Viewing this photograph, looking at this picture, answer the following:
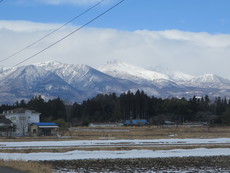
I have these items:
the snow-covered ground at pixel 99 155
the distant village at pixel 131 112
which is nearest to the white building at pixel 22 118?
the distant village at pixel 131 112

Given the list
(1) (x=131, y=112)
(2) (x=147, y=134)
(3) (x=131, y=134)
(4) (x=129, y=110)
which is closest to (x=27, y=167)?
(3) (x=131, y=134)

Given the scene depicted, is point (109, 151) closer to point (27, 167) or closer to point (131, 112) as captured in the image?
point (27, 167)

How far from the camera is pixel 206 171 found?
25859 millimetres

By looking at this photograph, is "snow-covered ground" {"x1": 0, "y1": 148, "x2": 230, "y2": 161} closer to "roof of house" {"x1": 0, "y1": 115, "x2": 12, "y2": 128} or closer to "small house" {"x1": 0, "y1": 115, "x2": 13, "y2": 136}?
"small house" {"x1": 0, "y1": 115, "x2": 13, "y2": 136}

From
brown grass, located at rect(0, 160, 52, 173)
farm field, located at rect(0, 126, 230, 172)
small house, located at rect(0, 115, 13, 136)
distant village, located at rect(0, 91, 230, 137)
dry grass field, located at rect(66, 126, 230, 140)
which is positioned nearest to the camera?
brown grass, located at rect(0, 160, 52, 173)

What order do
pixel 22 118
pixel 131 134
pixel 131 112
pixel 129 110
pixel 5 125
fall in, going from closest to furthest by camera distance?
pixel 131 134
pixel 5 125
pixel 22 118
pixel 131 112
pixel 129 110

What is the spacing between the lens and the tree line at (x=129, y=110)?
134000 millimetres

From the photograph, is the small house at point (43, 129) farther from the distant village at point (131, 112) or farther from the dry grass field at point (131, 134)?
the distant village at point (131, 112)

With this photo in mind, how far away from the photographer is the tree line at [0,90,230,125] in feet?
440

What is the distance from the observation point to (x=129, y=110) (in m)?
148

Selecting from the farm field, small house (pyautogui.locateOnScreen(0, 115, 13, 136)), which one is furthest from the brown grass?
small house (pyautogui.locateOnScreen(0, 115, 13, 136))

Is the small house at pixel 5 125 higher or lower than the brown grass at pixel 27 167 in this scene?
higher

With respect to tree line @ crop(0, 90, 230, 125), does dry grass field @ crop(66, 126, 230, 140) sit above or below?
below

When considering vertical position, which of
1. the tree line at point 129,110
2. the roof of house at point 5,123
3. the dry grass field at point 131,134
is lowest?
the dry grass field at point 131,134
